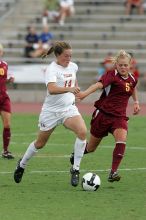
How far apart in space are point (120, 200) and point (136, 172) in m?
2.56

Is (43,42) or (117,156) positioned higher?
(117,156)

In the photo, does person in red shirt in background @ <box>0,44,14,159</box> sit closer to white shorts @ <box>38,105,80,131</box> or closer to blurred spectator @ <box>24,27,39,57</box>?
white shorts @ <box>38,105,80,131</box>

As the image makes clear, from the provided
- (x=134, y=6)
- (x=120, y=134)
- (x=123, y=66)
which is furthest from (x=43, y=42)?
(x=120, y=134)

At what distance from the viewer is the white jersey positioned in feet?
34.9

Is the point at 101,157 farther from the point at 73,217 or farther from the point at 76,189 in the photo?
the point at 73,217

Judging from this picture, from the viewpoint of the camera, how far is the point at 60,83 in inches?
421

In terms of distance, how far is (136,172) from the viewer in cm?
1207

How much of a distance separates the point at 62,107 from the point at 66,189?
3.77 feet

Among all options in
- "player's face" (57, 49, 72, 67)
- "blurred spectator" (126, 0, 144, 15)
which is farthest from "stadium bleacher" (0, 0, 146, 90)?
"player's face" (57, 49, 72, 67)

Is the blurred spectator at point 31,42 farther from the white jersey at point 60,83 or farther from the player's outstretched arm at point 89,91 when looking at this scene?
the player's outstretched arm at point 89,91

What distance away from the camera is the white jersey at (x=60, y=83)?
10.6 metres

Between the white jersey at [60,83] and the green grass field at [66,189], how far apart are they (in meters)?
1.07

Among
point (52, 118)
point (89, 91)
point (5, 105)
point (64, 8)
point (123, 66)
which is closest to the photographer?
point (89, 91)

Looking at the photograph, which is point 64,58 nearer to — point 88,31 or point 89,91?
point 89,91
